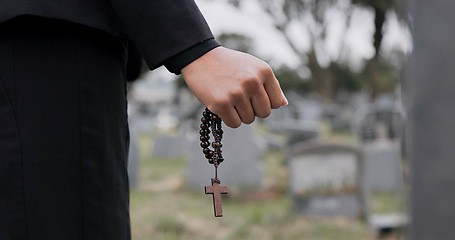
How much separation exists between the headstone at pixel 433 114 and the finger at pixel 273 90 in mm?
753

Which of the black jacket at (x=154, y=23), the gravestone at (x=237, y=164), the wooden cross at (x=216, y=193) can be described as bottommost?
the wooden cross at (x=216, y=193)

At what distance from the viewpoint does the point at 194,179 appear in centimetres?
747

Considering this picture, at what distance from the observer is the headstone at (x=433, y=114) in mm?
1690

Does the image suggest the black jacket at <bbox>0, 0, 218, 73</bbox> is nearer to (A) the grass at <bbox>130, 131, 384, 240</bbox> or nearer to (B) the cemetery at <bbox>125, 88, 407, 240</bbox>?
(B) the cemetery at <bbox>125, 88, 407, 240</bbox>

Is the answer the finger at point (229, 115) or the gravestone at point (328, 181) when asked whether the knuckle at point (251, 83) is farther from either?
the gravestone at point (328, 181)

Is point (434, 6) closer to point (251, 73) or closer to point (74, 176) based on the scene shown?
point (251, 73)

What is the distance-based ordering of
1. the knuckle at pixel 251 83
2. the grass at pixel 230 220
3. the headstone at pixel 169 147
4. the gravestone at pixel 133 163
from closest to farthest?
the knuckle at pixel 251 83
the grass at pixel 230 220
the gravestone at pixel 133 163
the headstone at pixel 169 147

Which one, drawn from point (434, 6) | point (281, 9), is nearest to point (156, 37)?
point (434, 6)

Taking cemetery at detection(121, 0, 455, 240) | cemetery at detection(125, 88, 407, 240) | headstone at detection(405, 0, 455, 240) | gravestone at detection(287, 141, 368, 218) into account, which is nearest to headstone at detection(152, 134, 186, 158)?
cemetery at detection(121, 0, 455, 240)

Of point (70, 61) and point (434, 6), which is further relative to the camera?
point (434, 6)

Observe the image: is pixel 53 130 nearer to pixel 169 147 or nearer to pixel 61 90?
pixel 61 90

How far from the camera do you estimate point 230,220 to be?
5.53 m

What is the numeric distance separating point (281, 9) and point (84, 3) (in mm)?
20539

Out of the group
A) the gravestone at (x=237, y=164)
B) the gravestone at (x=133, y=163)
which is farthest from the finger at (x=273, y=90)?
the gravestone at (x=133, y=163)
